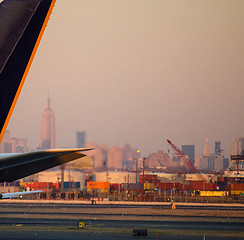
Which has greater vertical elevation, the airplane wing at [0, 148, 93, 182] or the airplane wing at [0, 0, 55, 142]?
the airplane wing at [0, 0, 55, 142]

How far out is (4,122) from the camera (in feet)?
65.3

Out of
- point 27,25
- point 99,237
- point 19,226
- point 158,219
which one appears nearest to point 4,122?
point 27,25

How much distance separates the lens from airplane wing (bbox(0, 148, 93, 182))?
15.7m

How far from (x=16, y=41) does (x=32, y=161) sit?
6.54 metres

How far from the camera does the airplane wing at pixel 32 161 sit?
1572 cm

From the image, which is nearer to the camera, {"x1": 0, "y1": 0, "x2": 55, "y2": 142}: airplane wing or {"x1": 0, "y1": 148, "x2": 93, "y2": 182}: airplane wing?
{"x1": 0, "y1": 148, "x2": 93, "y2": 182}: airplane wing

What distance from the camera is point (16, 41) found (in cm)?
2066

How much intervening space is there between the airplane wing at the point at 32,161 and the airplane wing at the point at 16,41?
12.1ft

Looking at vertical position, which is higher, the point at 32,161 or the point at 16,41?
the point at 16,41

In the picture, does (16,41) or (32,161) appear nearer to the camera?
(32,161)

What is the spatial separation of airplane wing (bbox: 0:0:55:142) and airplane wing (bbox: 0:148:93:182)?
3703 mm

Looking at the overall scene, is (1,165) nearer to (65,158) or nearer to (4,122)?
(65,158)

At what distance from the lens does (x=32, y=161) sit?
52.1ft

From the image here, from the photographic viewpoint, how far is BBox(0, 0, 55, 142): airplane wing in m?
20.2
